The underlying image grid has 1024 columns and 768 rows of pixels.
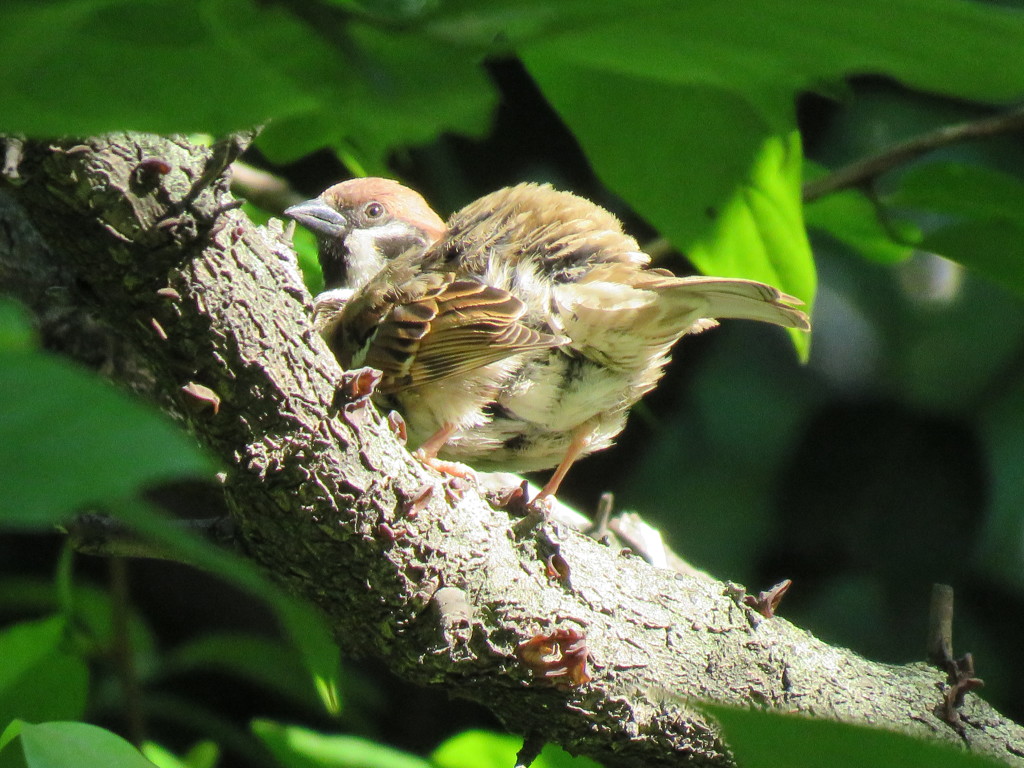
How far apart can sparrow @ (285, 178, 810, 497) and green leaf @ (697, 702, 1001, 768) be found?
1.88m

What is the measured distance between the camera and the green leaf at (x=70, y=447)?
0.31m

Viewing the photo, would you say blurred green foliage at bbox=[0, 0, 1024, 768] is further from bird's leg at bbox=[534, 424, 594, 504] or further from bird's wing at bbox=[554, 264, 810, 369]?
bird's leg at bbox=[534, 424, 594, 504]

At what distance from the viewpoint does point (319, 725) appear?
527 centimetres

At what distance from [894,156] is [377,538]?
1.13 metres

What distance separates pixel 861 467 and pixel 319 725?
9.16ft

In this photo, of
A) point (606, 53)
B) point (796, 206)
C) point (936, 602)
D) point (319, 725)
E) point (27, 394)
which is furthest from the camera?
point (319, 725)

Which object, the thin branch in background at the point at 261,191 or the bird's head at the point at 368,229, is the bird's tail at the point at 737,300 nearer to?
the thin branch in background at the point at 261,191

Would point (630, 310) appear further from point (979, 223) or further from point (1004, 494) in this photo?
point (1004, 494)

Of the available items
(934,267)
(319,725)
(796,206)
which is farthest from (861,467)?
(796,206)

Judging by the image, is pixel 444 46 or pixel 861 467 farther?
pixel 861 467

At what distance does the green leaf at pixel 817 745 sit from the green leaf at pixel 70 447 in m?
0.25

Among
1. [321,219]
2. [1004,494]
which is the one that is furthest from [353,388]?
[1004,494]

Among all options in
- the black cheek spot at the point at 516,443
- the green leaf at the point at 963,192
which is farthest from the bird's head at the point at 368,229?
the green leaf at the point at 963,192

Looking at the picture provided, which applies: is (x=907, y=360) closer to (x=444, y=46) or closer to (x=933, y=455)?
(x=933, y=455)
